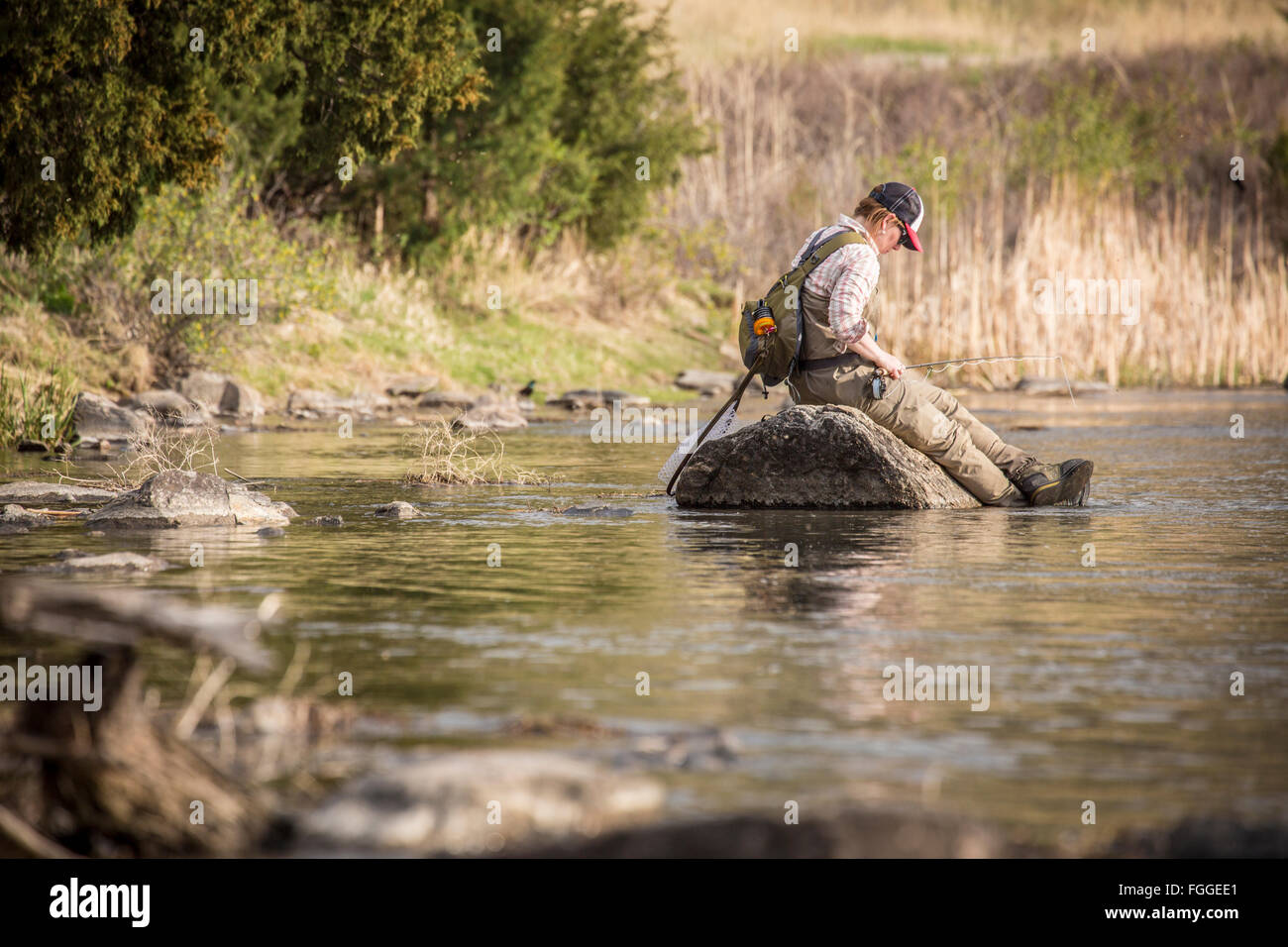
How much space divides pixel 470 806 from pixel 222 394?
62.1 feet

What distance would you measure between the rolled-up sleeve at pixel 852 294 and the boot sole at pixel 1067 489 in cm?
194

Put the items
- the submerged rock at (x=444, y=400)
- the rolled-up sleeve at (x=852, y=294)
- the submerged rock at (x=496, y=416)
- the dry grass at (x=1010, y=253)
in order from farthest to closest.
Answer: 1. the dry grass at (x=1010, y=253)
2. the submerged rock at (x=444, y=400)
3. the submerged rock at (x=496, y=416)
4. the rolled-up sleeve at (x=852, y=294)

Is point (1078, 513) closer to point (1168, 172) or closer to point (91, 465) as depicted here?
point (91, 465)

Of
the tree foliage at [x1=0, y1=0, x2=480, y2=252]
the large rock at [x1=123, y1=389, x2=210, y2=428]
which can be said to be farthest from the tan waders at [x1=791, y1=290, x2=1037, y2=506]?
the large rock at [x1=123, y1=389, x2=210, y2=428]

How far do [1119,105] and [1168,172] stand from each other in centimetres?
708

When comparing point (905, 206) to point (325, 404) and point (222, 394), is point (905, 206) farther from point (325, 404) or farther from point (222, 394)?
point (325, 404)

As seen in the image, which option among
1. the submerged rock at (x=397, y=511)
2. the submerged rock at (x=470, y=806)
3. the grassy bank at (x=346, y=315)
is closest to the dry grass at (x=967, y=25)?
the grassy bank at (x=346, y=315)

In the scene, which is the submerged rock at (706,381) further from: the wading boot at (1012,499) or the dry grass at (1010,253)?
the wading boot at (1012,499)

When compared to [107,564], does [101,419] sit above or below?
above

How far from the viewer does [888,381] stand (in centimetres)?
1261

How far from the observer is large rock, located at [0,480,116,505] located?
A: 1262cm

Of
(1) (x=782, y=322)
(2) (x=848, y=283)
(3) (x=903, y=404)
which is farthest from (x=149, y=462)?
(3) (x=903, y=404)

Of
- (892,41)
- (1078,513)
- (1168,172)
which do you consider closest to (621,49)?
(1168,172)

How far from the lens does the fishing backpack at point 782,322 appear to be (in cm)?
1231
